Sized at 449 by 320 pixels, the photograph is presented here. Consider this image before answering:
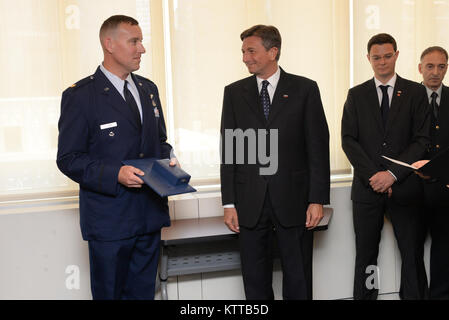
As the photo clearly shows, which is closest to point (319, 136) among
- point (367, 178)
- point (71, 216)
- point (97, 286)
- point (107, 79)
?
point (367, 178)

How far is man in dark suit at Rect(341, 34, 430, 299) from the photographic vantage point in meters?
2.87

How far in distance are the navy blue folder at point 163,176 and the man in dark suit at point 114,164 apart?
44 millimetres

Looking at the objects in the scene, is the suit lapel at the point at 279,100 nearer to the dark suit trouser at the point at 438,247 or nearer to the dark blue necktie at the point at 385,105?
the dark blue necktie at the point at 385,105

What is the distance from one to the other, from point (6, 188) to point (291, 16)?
2213mm

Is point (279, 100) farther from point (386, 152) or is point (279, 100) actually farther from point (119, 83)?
point (386, 152)

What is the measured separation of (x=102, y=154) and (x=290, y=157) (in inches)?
35.4

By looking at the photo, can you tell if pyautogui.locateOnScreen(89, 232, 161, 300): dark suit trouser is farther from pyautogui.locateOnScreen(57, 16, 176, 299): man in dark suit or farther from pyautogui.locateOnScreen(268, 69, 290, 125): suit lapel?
pyautogui.locateOnScreen(268, 69, 290, 125): suit lapel

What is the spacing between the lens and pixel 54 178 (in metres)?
2.95

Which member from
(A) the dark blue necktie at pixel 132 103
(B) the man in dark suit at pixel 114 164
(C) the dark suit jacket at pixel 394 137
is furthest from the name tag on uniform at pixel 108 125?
(C) the dark suit jacket at pixel 394 137

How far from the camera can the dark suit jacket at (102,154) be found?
1.96 meters

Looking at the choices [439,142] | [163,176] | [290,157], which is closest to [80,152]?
[163,176]

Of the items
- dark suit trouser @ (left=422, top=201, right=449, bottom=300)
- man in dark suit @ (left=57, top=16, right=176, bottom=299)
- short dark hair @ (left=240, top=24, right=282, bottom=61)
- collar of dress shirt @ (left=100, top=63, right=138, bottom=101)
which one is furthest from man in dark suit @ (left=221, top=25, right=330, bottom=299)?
dark suit trouser @ (left=422, top=201, right=449, bottom=300)

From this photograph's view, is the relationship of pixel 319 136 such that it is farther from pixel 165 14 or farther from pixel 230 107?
pixel 165 14

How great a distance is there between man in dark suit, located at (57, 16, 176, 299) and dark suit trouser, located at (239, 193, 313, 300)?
1.65 feet
